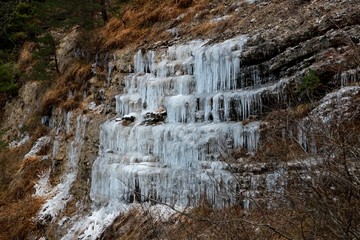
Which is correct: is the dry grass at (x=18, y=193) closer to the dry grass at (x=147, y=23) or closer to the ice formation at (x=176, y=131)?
the ice formation at (x=176, y=131)

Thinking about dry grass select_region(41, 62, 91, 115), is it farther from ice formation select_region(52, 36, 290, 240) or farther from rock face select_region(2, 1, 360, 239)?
ice formation select_region(52, 36, 290, 240)

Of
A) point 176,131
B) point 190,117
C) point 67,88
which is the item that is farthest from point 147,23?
point 176,131

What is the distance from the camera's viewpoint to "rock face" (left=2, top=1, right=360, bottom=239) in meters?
6.97

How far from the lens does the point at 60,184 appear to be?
12.0 meters

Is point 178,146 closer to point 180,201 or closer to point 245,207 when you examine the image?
point 180,201

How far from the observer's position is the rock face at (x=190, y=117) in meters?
6.97

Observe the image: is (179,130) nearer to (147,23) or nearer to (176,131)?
(176,131)

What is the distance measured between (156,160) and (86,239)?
227 centimetres

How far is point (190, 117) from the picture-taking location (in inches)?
343

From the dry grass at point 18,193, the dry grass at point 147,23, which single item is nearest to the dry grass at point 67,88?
the dry grass at point 147,23

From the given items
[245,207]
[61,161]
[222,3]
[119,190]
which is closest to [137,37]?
[222,3]

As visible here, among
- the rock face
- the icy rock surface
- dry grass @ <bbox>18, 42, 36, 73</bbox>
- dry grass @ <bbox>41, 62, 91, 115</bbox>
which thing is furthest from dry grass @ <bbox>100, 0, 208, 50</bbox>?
dry grass @ <bbox>18, 42, 36, 73</bbox>

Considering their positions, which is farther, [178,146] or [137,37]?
[137,37]

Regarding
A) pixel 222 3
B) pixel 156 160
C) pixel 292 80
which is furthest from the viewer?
pixel 222 3
